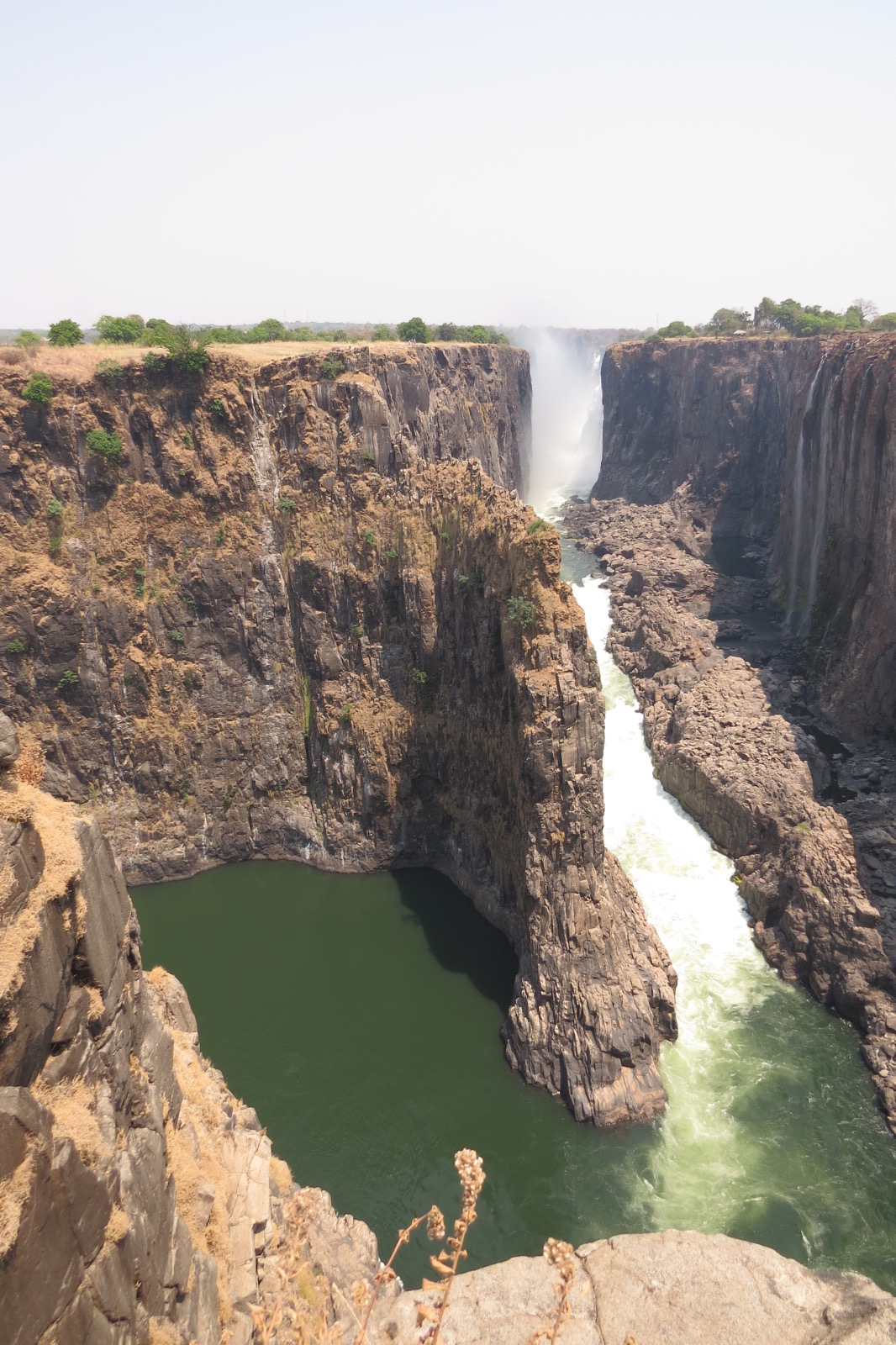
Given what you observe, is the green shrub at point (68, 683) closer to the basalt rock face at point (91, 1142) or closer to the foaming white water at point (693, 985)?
the basalt rock face at point (91, 1142)

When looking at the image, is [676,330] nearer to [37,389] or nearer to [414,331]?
[414,331]

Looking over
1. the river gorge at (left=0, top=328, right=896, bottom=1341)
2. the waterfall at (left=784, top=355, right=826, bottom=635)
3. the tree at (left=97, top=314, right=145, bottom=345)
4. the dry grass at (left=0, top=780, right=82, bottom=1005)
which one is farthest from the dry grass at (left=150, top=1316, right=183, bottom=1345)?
the waterfall at (left=784, top=355, right=826, bottom=635)

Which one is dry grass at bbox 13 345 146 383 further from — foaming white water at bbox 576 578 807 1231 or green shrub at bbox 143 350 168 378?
foaming white water at bbox 576 578 807 1231

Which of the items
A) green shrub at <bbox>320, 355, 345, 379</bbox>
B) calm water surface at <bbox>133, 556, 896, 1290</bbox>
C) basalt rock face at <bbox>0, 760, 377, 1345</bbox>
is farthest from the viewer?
green shrub at <bbox>320, 355, 345, 379</bbox>

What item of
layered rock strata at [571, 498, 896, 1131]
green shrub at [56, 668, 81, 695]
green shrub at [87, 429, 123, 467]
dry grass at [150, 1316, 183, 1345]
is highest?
green shrub at [87, 429, 123, 467]

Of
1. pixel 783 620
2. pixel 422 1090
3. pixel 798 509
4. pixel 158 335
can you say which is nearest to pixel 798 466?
pixel 798 509

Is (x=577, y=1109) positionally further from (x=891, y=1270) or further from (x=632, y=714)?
(x=632, y=714)

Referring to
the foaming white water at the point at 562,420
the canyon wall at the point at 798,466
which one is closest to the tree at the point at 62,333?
the canyon wall at the point at 798,466

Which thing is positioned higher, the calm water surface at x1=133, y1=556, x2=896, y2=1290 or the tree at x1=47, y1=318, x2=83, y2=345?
the tree at x1=47, y1=318, x2=83, y2=345
